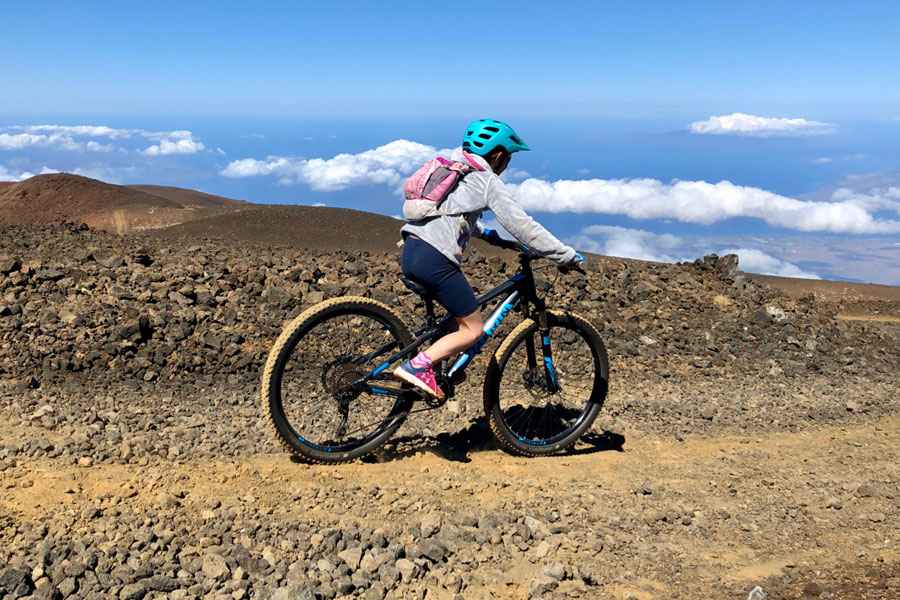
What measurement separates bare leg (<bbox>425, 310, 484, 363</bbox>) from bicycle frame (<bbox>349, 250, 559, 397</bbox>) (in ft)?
0.47

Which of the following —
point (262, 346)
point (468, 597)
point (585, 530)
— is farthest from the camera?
point (262, 346)

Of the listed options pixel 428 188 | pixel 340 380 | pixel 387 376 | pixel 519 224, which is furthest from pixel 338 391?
pixel 519 224

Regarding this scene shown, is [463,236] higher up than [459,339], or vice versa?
[463,236]

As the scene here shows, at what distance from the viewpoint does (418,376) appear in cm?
550

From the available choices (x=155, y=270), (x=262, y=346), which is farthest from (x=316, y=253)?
(x=262, y=346)

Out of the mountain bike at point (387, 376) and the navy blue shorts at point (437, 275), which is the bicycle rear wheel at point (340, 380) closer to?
the mountain bike at point (387, 376)

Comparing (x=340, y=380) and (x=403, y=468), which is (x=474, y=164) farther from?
(x=403, y=468)

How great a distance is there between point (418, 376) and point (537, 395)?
169 cm

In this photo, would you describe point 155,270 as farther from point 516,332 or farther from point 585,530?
point 585,530

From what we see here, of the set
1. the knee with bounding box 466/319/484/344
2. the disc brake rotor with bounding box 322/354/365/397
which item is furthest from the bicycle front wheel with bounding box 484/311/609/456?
the disc brake rotor with bounding box 322/354/365/397

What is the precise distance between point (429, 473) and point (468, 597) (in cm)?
174

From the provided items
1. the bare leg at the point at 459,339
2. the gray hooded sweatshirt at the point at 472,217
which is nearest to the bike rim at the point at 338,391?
the bare leg at the point at 459,339

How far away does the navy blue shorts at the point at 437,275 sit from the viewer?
5.30 m

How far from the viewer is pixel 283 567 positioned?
4.19m
